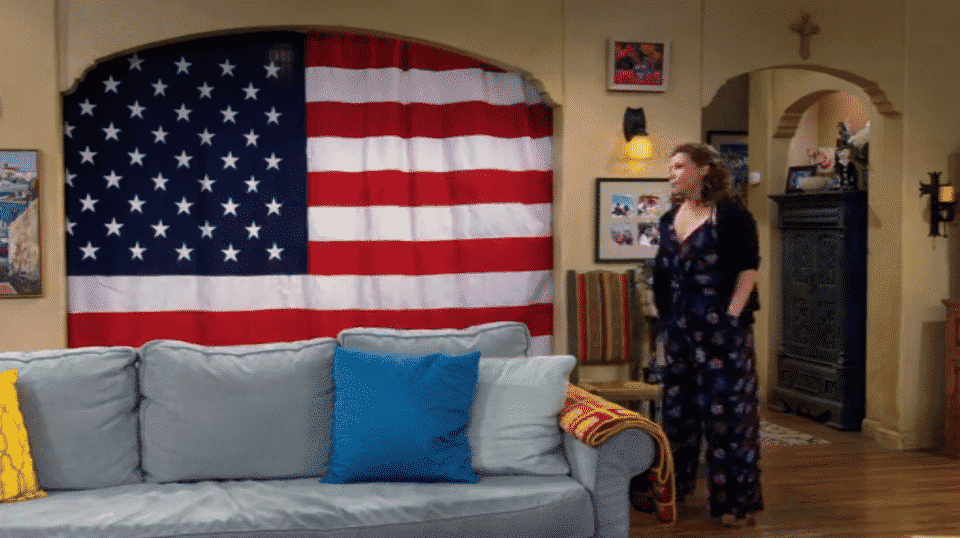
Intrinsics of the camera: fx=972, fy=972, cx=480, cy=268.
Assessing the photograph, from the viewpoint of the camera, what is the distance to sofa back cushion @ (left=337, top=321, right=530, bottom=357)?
11.5 feet

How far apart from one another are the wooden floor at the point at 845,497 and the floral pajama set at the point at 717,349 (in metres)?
0.24

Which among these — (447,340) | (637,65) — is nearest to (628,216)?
(637,65)

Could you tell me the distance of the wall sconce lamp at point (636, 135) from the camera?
214 inches

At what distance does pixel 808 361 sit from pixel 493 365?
4257mm

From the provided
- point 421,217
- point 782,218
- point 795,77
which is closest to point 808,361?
point 782,218

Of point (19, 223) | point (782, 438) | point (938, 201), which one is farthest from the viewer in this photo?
point (782, 438)

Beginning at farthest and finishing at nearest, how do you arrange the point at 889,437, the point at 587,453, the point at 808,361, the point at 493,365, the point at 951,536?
the point at 808,361, the point at 889,437, the point at 951,536, the point at 493,365, the point at 587,453

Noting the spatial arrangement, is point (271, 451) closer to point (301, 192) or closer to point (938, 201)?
point (301, 192)

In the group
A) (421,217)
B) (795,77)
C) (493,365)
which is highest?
(795,77)

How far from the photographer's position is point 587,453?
3.26m

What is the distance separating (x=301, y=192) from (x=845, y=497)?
3.23 metres

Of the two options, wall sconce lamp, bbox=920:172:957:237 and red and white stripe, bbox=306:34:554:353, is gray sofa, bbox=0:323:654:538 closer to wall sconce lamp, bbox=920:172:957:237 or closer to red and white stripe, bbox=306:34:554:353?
red and white stripe, bbox=306:34:554:353

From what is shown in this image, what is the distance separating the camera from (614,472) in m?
3.23

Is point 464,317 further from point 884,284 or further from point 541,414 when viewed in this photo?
point 884,284
